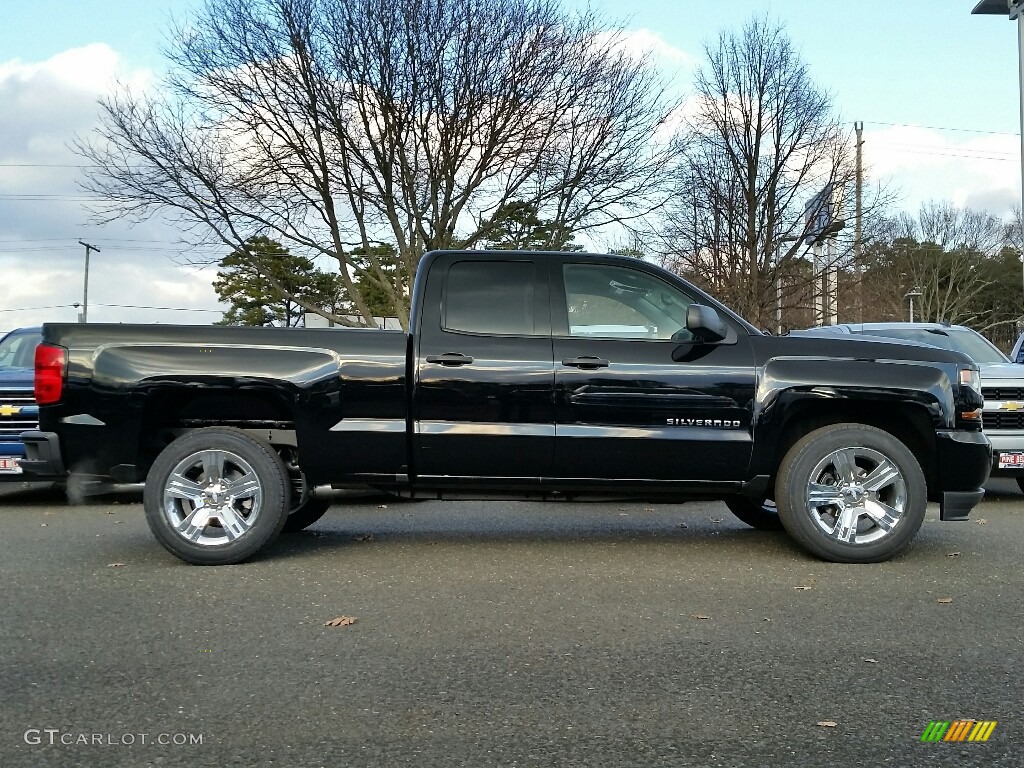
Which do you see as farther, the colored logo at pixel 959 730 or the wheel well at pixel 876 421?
the wheel well at pixel 876 421

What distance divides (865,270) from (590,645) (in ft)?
118

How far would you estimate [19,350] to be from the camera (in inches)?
472

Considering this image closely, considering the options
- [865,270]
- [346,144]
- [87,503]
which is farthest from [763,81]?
[87,503]

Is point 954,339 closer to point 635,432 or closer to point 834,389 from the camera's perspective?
point 834,389

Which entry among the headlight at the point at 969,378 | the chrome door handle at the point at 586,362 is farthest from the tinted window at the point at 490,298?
the headlight at the point at 969,378

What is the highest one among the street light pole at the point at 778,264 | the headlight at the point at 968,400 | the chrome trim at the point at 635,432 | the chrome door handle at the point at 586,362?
the street light pole at the point at 778,264

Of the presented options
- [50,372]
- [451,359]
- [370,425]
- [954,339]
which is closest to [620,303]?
[451,359]

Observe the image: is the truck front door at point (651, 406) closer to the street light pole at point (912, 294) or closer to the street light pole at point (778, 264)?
the street light pole at point (778, 264)

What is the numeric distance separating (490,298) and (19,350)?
722cm

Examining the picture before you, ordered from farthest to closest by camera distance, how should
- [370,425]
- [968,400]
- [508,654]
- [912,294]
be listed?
1. [912,294]
2. [968,400]
3. [370,425]
4. [508,654]

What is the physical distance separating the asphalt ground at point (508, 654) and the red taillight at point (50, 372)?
108 cm

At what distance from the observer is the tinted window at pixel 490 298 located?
275 inches

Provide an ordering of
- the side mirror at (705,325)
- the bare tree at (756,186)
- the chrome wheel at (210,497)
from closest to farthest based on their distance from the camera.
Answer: the side mirror at (705,325)
the chrome wheel at (210,497)
the bare tree at (756,186)

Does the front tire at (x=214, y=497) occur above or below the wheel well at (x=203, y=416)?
below
